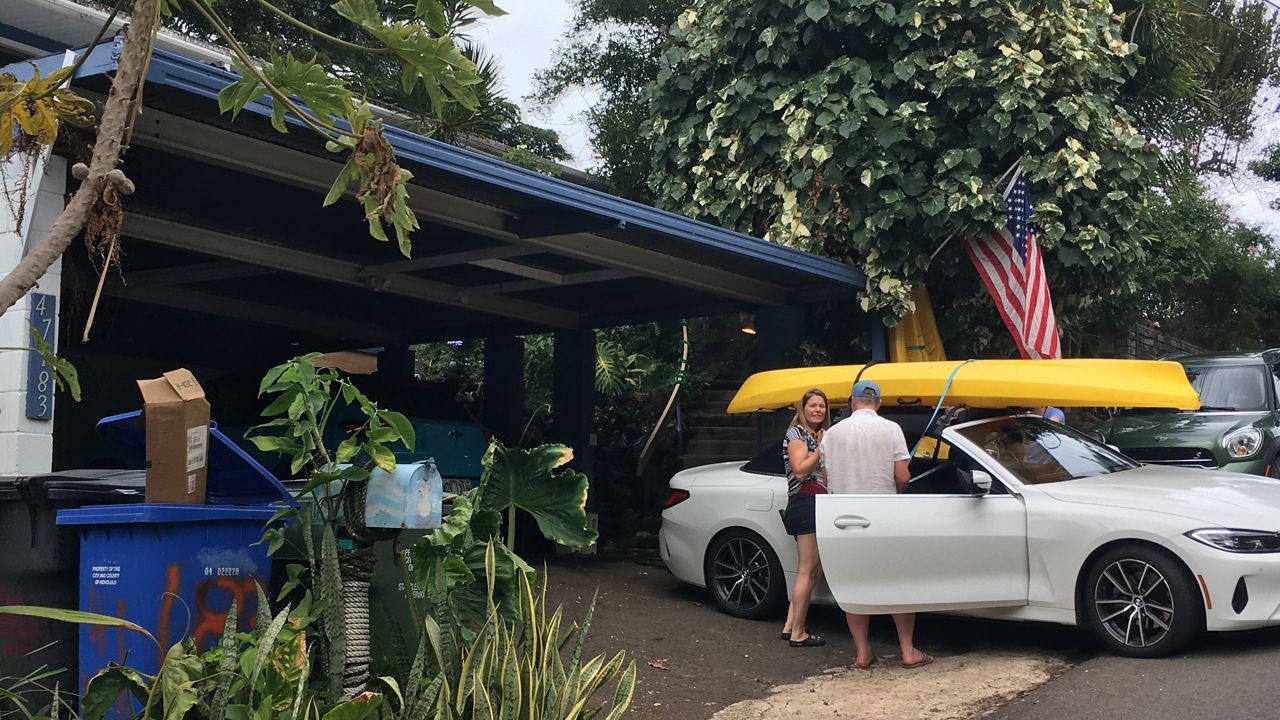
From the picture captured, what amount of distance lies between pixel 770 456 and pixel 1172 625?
3.22 meters

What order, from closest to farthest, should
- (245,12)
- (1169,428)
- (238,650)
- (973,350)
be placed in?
1. (238,650)
2. (1169,428)
3. (973,350)
4. (245,12)

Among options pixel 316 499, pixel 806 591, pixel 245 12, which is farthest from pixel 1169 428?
pixel 245 12

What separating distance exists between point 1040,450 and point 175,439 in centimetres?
555

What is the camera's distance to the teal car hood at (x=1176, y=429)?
1091 centimetres

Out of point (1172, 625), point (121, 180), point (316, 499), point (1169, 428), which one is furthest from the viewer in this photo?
point (1169, 428)

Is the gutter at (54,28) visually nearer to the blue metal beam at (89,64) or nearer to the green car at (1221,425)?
the blue metal beam at (89,64)

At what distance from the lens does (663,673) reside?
7066mm

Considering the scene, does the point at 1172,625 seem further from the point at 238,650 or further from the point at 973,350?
the point at 973,350

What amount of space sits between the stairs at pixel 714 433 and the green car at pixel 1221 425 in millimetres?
4918

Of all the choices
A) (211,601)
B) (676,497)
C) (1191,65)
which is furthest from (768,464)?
(1191,65)

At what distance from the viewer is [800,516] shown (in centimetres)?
782

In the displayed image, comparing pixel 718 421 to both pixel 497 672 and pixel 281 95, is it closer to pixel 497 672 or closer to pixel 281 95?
pixel 497 672

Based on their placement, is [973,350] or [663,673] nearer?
[663,673]

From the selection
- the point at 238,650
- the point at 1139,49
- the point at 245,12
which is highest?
the point at 245,12
